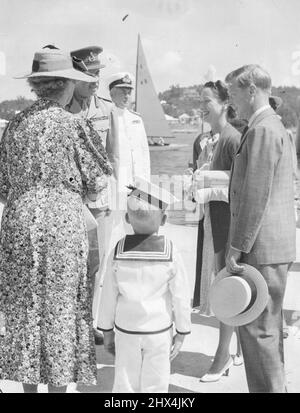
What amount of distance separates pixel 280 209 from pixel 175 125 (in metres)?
121

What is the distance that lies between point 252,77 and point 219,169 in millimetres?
840

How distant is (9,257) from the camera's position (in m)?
2.47

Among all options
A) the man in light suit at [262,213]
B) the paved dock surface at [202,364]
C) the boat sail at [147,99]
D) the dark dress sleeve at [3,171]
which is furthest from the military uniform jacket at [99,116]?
the boat sail at [147,99]

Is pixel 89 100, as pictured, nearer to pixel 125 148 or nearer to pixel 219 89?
pixel 125 148

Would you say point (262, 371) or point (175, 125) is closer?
point (262, 371)

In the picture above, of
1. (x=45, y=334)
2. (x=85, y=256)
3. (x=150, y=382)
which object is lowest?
(x=150, y=382)

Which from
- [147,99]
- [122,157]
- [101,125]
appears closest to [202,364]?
[122,157]

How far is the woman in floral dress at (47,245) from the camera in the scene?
2.43 metres

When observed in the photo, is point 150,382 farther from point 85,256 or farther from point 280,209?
point 280,209

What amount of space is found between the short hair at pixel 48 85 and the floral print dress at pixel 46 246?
3.2 inches

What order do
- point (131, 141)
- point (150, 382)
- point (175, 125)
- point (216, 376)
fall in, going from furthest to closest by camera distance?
point (175, 125), point (131, 141), point (216, 376), point (150, 382)

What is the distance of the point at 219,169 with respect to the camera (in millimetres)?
3260

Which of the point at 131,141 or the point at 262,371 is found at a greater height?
the point at 131,141

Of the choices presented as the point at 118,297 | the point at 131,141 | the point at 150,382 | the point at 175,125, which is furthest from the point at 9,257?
the point at 175,125
